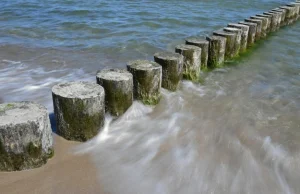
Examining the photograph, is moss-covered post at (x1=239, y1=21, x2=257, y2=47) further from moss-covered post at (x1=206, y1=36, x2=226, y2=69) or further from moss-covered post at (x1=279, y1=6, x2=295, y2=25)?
moss-covered post at (x1=279, y1=6, x2=295, y2=25)

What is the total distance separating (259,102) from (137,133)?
84.5 inches

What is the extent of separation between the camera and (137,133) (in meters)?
3.72

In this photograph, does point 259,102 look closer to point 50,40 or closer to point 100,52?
point 100,52

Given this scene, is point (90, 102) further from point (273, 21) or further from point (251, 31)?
point (273, 21)

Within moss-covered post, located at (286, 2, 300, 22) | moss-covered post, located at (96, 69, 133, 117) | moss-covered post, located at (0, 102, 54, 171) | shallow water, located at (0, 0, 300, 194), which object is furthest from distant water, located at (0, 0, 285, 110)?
moss-covered post, located at (286, 2, 300, 22)

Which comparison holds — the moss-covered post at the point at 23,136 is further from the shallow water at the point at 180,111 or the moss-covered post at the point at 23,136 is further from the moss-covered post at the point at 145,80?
the moss-covered post at the point at 145,80

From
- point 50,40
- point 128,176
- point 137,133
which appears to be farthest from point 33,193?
point 50,40

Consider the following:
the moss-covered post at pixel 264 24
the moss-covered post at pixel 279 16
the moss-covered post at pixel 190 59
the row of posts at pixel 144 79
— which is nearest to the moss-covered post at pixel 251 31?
the row of posts at pixel 144 79

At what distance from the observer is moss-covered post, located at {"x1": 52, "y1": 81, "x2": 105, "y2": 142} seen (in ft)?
10.1

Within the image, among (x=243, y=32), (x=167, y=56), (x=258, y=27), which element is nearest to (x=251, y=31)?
(x=258, y=27)

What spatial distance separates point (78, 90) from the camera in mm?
3223

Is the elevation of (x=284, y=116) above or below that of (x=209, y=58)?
below

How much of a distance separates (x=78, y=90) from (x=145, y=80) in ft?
3.55

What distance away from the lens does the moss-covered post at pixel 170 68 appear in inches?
175
